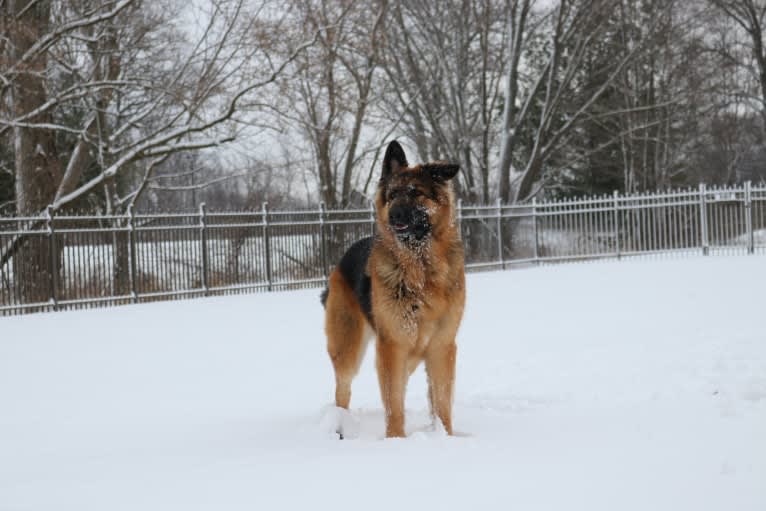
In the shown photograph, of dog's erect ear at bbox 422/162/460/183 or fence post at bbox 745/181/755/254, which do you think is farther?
fence post at bbox 745/181/755/254

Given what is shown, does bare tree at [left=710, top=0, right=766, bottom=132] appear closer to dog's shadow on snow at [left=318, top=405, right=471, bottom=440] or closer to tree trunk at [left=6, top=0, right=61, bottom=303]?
tree trunk at [left=6, top=0, right=61, bottom=303]

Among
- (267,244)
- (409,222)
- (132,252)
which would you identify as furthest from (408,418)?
(267,244)

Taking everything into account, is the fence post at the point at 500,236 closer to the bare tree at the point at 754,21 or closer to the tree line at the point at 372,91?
the tree line at the point at 372,91

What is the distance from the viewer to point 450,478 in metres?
3.40


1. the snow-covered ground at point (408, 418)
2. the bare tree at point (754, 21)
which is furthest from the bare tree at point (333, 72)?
the bare tree at point (754, 21)

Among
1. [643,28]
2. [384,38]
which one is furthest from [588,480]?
[643,28]

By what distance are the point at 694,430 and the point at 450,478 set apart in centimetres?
199

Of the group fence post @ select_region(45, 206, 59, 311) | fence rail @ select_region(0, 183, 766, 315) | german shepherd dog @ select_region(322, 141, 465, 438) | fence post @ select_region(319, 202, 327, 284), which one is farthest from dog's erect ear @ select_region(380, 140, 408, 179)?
fence post @ select_region(319, 202, 327, 284)

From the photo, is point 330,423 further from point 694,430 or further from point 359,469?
point 694,430

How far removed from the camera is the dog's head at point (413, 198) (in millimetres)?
4180

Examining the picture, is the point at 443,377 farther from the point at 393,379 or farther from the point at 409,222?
the point at 409,222

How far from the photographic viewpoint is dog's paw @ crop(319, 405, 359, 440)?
4.73 metres

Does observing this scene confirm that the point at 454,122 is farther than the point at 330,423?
Yes

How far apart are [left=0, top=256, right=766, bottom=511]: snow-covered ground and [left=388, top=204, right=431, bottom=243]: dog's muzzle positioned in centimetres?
125
